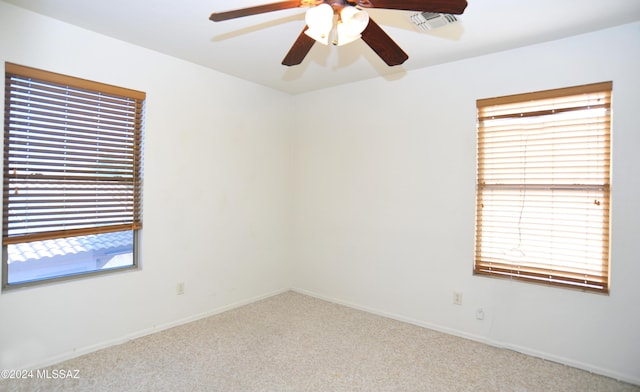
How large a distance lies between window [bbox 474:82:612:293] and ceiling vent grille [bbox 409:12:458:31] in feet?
3.08

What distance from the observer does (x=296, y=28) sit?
260cm

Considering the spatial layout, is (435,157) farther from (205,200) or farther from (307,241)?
(205,200)

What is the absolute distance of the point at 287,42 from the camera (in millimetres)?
2855

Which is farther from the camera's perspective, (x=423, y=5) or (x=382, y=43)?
(x=382, y=43)

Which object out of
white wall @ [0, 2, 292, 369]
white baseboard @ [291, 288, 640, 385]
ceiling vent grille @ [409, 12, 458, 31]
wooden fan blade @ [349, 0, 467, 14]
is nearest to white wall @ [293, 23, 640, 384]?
white baseboard @ [291, 288, 640, 385]

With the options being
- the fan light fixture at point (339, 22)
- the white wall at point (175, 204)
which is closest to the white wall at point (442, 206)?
the white wall at point (175, 204)

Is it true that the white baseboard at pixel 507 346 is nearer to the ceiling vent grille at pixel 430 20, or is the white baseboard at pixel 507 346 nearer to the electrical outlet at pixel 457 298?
the electrical outlet at pixel 457 298

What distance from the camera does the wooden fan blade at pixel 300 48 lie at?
183 cm

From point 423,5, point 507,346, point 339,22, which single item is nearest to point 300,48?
point 339,22

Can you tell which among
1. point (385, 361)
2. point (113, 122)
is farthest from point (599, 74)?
point (113, 122)

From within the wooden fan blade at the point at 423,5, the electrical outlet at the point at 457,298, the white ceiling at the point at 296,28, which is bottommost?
the electrical outlet at the point at 457,298

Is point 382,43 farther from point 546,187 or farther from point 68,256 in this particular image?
point 68,256

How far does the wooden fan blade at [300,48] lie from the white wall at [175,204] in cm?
168

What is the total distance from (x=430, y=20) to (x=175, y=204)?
268cm
